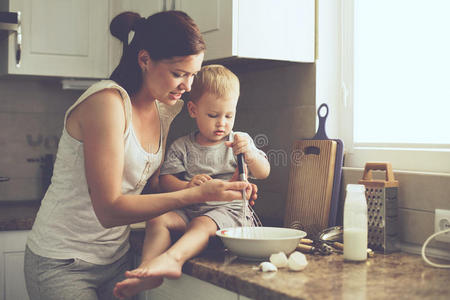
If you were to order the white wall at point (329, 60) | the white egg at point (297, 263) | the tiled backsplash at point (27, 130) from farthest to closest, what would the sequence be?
the tiled backsplash at point (27, 130)
the white wall at point (329, 60)
the white egg at point (297, 263)

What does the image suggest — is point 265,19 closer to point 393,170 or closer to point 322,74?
point 322,74

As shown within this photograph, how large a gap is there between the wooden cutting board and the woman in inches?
12.8

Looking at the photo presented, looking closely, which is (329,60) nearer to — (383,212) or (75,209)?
(383,212)

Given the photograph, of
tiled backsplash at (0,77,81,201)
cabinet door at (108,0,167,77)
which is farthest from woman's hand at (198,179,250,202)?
tiled backsplash at (0,77,81,201)

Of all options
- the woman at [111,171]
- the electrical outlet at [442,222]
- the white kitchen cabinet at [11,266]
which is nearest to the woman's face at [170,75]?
the woman at [111,171]

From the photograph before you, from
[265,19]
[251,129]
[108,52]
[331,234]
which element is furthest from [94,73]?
[331,234]

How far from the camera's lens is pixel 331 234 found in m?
1.53

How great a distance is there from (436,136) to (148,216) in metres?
0.85

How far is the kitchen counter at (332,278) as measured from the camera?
1073 millimetres

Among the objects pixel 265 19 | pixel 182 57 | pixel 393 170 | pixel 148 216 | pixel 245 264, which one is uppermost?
pixel 265 19

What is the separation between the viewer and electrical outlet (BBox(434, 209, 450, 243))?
142 cm

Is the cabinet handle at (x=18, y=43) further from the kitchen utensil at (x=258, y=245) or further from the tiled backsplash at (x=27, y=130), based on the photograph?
the kitchen utensil at (x=258, y=245)

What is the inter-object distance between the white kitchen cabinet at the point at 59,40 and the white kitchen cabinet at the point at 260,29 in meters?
0.97

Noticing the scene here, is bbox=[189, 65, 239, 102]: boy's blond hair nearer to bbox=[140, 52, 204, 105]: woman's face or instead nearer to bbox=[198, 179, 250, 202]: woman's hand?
bbox=[140, 52, 204, 105]: woman's face
